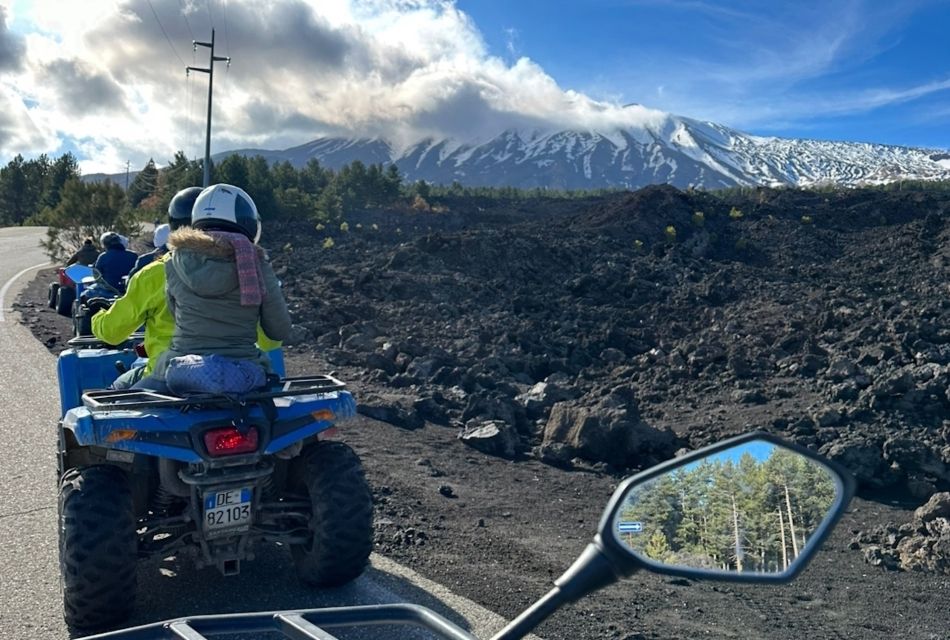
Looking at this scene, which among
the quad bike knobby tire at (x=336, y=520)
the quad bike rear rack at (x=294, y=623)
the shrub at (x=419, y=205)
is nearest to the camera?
the quad bike rear rack at (x=294, y=623)

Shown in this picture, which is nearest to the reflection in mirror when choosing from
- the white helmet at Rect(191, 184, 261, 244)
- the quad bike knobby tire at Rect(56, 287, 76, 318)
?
the white helmet at Rect(191, 184, 261, 244)

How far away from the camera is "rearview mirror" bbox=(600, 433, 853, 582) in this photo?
1646 millimetres

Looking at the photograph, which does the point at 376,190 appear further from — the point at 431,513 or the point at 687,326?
the point at 431,513

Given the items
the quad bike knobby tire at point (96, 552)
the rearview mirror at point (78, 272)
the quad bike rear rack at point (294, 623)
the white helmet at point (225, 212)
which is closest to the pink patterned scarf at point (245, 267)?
the white helmet at point (225, 212)

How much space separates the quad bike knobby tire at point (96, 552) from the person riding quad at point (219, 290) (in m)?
0.54

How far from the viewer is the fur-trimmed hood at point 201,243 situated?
12.3ft

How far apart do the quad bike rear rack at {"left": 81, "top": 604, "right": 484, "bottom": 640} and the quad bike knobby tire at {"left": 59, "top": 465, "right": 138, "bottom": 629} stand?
1.66 metres

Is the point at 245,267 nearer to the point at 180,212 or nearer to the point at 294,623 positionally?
the point at 180,212

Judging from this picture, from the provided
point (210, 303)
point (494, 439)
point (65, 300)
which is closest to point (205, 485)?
point (210, 303)

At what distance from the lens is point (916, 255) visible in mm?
21547

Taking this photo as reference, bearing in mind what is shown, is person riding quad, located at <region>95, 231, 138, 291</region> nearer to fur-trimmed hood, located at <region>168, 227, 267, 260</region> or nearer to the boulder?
the boulder

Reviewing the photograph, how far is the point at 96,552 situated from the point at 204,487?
46 cm

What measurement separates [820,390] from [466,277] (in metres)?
10.0

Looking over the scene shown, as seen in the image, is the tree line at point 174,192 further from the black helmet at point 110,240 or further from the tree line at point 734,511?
the tree line at point 734,511
